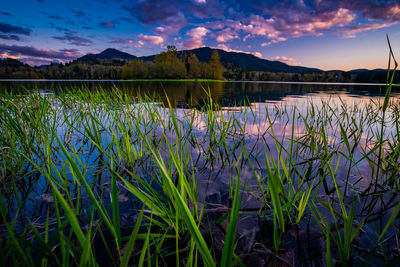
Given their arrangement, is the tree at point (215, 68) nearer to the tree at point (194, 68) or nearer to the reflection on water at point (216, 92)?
the tree at point (194, 68)

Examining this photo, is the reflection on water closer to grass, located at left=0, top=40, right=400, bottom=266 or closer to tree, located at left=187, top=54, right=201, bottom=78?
grass, located at left=0, top=40, right=400, bottom=266

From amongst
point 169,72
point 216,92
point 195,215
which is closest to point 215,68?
point 169,72

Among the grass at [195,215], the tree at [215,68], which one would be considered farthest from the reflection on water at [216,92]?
the tree at [215,68]

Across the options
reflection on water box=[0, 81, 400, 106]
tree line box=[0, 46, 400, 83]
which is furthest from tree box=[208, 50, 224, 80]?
reflection on water box=[0, 81, 400, 106]

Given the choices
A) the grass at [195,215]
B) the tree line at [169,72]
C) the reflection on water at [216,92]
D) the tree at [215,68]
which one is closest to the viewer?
the grass at [195,215]

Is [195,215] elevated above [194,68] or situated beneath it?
situated beneath

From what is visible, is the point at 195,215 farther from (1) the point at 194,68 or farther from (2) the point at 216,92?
(1) the point at 194,68

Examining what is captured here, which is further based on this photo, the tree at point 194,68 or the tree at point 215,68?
the tree at point 215,68

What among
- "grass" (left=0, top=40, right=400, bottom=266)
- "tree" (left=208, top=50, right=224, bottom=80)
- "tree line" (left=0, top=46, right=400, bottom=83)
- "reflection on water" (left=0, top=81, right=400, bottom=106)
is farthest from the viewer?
"tree" (left=208, top=50, right=224, bottom=80)

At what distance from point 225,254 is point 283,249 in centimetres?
82

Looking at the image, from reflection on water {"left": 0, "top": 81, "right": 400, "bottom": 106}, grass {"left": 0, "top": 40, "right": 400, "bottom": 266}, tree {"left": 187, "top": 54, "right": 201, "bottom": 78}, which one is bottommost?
grass {"left": 0, "top": 40, "right": 400, "bottom": 266}

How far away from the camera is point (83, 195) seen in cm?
181

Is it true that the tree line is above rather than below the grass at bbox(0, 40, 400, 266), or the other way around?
above

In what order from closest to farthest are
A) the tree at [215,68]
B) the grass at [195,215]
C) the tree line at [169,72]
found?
the grass at [195,215]
the tree line at [169,72]
the tree at [215,68]
